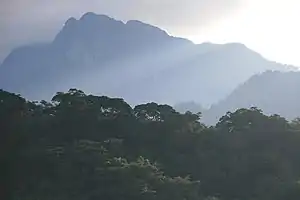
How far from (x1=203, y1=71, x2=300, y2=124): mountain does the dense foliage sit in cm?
6025

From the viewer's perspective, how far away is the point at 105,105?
17.7 metres

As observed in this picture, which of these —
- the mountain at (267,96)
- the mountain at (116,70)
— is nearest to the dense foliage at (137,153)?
the mountain at (267,96)

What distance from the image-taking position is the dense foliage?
11750 mm

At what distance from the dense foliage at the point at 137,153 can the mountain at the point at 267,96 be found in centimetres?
6025

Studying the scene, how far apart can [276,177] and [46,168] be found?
249 inches

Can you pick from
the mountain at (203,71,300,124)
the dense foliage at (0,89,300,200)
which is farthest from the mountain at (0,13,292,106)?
the dense foliage at (0,89,300,200)

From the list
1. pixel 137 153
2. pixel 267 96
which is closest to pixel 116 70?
pixel 267 96

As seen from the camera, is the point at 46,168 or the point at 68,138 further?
the point at 68,138

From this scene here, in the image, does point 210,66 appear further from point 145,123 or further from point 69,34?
point 145,123

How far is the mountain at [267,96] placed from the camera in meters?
80.0

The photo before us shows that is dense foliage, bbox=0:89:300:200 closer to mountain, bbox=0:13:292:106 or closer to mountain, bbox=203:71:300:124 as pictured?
mountain, bbox=203:71:300:124

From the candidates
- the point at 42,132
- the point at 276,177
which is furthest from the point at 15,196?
the point at 276,177

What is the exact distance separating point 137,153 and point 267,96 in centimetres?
7703

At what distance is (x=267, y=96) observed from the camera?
88688 mm
